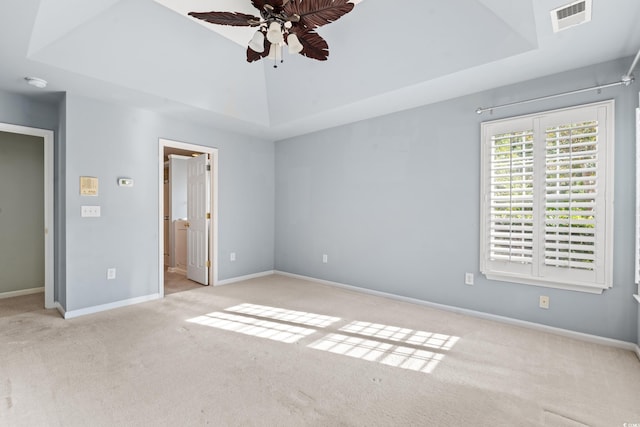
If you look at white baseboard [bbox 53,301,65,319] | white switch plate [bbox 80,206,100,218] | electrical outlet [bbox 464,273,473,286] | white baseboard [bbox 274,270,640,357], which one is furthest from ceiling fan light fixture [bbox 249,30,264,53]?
white baseboard [bbox 53,301,65,319]

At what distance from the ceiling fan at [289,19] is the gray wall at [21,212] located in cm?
418

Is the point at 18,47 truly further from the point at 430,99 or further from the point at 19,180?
the point at 430,99

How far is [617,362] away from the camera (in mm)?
2402

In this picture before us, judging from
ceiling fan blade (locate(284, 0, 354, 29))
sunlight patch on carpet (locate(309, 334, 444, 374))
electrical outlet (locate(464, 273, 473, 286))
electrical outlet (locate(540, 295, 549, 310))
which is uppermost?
ceiling fan blade (locate(284, 0, 354, 29))

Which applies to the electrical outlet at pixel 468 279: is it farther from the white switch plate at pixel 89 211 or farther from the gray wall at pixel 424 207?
the white switch plate at pixel 89 211

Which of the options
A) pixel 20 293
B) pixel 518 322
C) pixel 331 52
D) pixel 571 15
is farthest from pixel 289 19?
pixel 20 293

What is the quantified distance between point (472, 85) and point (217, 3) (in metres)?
2.65

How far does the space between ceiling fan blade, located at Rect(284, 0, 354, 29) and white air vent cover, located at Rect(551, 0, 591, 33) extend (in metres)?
1.49

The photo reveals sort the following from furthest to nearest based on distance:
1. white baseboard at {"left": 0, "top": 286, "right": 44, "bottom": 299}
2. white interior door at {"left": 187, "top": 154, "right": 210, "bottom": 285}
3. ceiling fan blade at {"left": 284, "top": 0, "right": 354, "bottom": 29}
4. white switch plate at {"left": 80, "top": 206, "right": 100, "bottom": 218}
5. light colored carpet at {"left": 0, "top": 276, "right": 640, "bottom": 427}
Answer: white interior door at {"left": 187, "top": 154, "right": 210, "bottom": 285} < white baseboard at {"left": 0, "top": 286, "right": 44, "bottom": 299} < white switch plate at {"left": 80, "top": 206, "right": 100, "bottom": 218} < ceiling fan blade at {"left": 284, "top": 0, "right": 354, "bottom": 29} < light colored carpet at {"left": 0, "top": 276, "right": 640, "bottom": 427}

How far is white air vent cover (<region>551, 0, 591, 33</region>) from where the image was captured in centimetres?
207

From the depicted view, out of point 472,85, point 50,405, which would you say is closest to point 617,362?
point 472,85

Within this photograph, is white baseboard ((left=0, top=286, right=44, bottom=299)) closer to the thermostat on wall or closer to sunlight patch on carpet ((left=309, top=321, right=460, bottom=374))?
the thermostat on wall

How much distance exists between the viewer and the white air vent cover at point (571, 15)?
2074mm

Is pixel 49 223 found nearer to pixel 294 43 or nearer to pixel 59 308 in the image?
pixel 59 308
